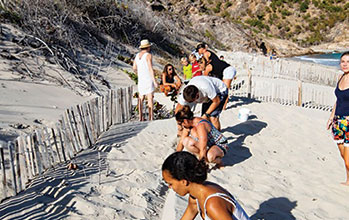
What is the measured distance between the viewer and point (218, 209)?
1861 mm

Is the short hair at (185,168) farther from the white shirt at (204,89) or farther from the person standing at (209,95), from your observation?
the white shirt at (204,89)

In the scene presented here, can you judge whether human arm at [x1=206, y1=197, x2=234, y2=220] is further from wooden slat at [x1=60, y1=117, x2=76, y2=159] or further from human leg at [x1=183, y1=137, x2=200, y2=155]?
wooden slat at [x1=60, y1=117, x2=76, y2=159]

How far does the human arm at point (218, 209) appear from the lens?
185 centimetres

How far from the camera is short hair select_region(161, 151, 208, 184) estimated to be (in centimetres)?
193

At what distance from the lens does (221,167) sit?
172 inches

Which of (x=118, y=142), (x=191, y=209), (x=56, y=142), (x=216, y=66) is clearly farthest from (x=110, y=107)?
(x=191, y=209)

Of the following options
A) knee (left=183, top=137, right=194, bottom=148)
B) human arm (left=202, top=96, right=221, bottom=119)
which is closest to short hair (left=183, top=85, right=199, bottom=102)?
knee (left=183, top=137, right=194, bottom=148)

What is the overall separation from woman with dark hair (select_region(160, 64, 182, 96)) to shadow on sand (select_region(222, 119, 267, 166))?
6.22ft

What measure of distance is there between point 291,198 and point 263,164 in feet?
3.51

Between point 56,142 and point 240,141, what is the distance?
3.05m

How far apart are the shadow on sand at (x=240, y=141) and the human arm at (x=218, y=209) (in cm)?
273

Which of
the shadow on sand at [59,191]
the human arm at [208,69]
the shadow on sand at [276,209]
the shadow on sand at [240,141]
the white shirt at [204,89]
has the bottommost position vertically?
the shadow on sand at [276,209]

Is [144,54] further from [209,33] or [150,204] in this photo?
[209,33]

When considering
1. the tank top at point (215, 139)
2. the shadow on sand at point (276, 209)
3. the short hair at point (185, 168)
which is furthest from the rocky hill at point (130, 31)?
the short hair at point (185, 168)
